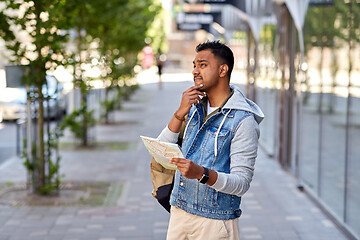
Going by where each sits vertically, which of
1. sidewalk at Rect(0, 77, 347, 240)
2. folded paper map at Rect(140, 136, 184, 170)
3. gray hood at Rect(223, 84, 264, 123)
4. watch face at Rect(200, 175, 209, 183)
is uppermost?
gray hood at Rect(223, 84, 264, 123)

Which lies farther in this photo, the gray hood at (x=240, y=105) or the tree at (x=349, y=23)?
the tree at (x=349, y=23)

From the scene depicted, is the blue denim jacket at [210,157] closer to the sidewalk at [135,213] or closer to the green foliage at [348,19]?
the sidewalk at [135,213]

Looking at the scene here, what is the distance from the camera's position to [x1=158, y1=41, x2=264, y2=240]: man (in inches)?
121

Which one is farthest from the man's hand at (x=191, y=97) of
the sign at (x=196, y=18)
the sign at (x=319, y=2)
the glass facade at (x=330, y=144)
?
the sign at (x=196, y=18)

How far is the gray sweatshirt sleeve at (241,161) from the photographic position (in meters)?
2.94

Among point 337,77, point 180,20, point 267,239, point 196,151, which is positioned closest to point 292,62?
point 337,77

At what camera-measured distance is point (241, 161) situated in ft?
9.93

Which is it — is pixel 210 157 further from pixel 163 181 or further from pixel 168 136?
pixel 163 181

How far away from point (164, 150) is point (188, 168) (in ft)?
0.58

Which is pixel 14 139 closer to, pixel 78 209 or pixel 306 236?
pixel 78 209

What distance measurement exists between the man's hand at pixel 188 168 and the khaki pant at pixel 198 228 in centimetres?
41

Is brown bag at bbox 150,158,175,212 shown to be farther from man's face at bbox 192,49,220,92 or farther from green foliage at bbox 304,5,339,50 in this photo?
green foliage at bbox 304,5,339,50

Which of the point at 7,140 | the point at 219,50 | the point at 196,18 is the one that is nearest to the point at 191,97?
the point at 219,50

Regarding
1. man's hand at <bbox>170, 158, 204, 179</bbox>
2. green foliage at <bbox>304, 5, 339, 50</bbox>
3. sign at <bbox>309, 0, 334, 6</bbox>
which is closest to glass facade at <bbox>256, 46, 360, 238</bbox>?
green foliage at <bbox>304, 5, 339, 50</bbox>
